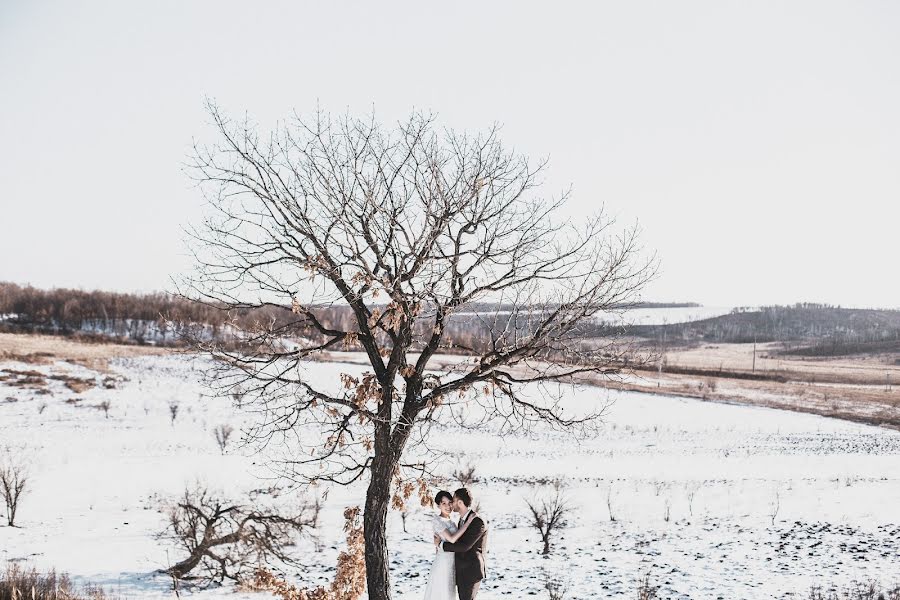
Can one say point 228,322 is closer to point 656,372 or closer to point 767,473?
point 767,473

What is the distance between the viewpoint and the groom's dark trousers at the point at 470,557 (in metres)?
7.90

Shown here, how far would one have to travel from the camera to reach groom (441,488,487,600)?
7906 mm

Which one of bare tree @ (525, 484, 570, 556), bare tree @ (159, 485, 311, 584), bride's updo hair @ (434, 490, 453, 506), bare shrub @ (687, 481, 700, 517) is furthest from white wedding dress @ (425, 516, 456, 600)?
bare shrub @ (687, 481, 700, 517)

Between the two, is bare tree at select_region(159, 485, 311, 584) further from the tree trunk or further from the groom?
the groom

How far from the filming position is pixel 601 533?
18.4 m

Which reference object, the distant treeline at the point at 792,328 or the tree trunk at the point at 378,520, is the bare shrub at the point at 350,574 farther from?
the distant treeline at the point at 792,328

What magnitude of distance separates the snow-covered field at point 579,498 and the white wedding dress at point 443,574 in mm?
2601

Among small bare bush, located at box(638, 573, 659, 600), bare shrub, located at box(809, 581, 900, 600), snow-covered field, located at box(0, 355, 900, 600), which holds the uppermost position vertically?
bare shrub, located at box(809, 581, 900, 600)

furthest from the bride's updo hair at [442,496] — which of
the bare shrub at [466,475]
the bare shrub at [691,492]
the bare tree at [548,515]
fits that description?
the bare shrub at [691,492]

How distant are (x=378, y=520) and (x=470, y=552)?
5.05 feet

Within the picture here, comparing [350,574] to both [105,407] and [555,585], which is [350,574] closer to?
[555,585]

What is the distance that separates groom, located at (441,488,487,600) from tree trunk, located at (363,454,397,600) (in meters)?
1.21

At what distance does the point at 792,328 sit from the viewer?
568ft

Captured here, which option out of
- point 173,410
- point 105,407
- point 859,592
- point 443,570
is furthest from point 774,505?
point 105,407
